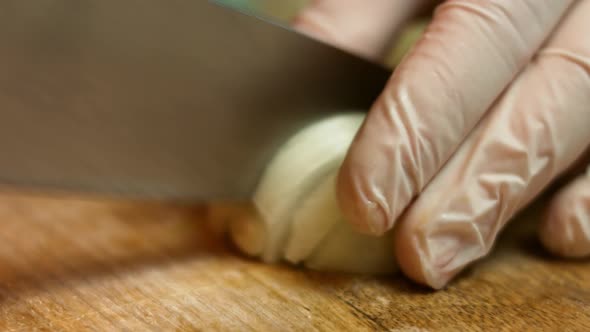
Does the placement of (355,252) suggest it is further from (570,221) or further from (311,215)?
(570,221)

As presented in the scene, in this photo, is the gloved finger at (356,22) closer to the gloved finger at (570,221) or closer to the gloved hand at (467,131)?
the gloved hand at (467,131)

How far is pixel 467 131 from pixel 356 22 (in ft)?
1.08

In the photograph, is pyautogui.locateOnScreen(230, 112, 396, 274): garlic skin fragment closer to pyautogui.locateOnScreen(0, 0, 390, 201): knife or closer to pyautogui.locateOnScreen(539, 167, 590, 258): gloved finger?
pyautogui.locateOnScreen(0, 0, 390, 201): knife

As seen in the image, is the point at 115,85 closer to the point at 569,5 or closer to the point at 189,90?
the point at 189,90

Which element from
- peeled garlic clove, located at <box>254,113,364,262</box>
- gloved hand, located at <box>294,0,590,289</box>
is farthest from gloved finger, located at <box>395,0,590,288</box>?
peeled garlic clove, located at <box>254,113,364,262</box>

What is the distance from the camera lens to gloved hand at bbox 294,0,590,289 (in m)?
0.72

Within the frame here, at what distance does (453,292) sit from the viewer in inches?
30.1

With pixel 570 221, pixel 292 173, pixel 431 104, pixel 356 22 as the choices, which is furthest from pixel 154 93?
pixel 570 221

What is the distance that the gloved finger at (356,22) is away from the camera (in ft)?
3.25

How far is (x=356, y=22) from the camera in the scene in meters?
1.00

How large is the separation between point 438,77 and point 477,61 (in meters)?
0.06

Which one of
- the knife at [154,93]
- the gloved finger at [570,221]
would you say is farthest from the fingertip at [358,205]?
the gloved finger at [570,221]

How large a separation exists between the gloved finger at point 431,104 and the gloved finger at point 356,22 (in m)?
0.24

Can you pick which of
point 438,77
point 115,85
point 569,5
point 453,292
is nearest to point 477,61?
point 438,77
